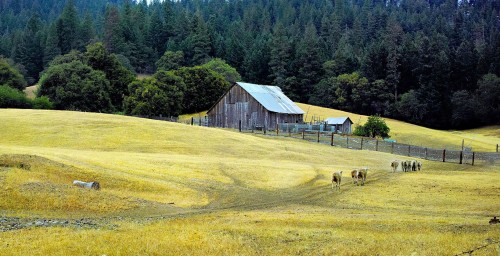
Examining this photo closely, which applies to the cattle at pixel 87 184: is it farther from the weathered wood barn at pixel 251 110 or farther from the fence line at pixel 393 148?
the weathered wood barn at pixel 251 110

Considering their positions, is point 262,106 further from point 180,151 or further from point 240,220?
point 240,220

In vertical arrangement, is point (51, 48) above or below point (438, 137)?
above

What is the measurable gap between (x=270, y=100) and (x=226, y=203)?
210ft

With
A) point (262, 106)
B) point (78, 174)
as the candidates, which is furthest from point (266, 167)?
point (262, 106)

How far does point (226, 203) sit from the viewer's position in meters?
28.0

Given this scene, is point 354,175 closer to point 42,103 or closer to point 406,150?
point 406,150

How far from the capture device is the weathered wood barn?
86750 mm

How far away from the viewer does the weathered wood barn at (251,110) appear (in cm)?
8675

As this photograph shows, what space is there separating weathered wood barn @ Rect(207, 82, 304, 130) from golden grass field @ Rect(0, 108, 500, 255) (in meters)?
32.1

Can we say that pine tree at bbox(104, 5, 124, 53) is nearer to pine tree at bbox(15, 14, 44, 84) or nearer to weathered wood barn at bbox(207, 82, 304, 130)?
pine tree at bbox(15, 14, 44, 84)

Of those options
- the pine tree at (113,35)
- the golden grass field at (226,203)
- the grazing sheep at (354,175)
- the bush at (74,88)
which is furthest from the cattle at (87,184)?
the pine tree at (113,35)

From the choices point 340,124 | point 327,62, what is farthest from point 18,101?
point 327,62

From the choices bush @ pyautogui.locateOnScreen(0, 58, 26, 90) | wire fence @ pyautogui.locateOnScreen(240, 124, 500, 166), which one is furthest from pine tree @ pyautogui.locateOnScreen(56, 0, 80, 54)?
wire fence @ pyautogui.locateOnScreen(240, 124, 500, 166)

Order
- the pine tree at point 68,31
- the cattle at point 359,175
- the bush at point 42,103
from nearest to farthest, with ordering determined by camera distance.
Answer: the cattle at point 359,175
the bush at point 42,103
the pine tree at point 68,31
